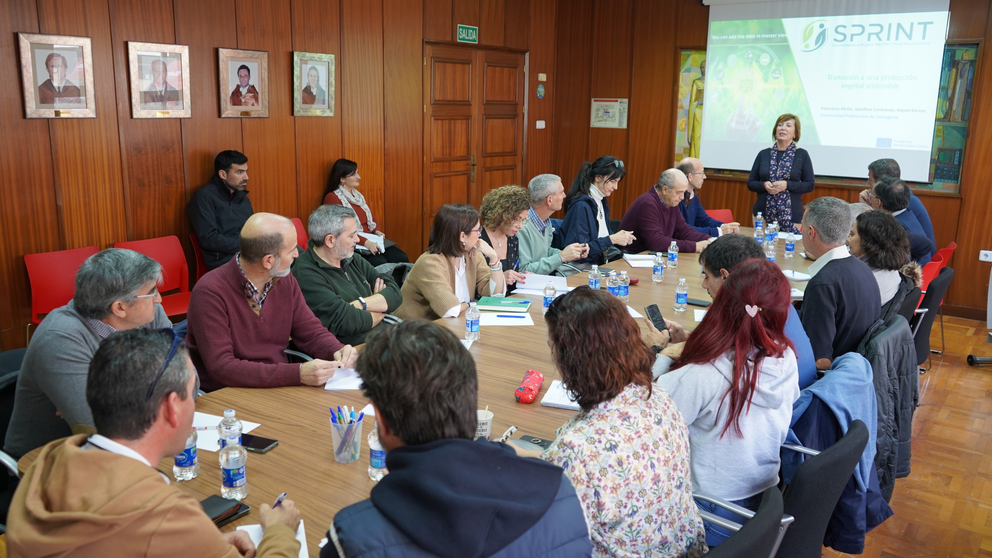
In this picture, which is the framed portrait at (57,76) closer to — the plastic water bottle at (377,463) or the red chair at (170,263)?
the red chair at (170,263)

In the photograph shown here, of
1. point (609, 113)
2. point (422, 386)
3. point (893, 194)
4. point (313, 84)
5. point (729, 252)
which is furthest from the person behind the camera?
point (609, 113)

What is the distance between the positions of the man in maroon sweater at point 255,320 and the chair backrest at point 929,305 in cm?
355

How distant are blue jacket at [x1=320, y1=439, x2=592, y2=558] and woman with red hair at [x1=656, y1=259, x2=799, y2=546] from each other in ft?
3.20

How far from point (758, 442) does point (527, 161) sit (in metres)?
7.41

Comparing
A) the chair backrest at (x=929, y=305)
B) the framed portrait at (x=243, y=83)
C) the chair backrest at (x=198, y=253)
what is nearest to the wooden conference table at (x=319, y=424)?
the chair backrest at (x=929, y=305)

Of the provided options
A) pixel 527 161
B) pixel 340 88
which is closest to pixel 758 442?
pixel 340 88

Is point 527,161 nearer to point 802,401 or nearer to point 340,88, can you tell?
point 340,88

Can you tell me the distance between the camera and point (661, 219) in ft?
19.0

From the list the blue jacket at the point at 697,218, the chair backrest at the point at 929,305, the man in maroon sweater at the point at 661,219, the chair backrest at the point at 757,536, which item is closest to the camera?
the chair backrest at the point at 757,536

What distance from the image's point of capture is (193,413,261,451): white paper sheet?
224 cm

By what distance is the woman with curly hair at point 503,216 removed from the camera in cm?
464

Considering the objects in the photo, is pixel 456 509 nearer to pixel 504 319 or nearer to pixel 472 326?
pixel 472 326

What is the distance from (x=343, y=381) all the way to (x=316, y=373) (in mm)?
125

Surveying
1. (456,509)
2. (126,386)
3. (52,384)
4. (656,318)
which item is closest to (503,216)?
(656,318)
